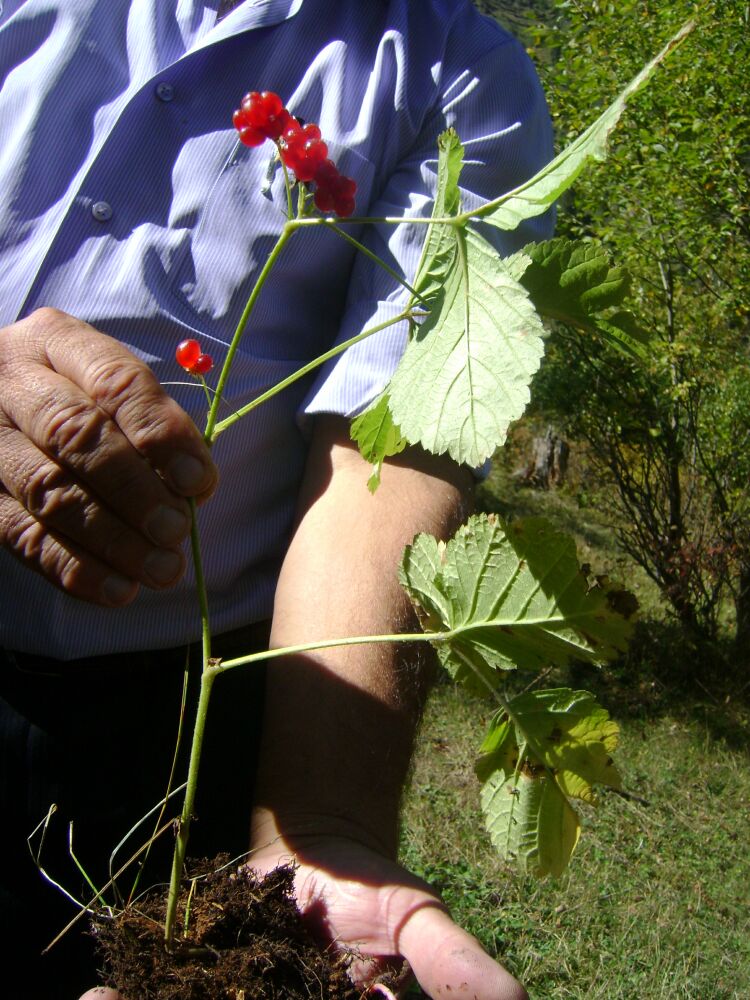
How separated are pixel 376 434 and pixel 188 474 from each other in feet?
0.64

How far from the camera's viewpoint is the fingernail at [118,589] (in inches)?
36.3

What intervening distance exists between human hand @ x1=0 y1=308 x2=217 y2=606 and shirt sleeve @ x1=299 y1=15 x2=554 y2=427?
488mm

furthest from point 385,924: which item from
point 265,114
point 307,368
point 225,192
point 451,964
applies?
point 225,192

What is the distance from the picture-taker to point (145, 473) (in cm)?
85

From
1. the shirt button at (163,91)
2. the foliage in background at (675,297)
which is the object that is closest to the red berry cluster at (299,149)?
the shirt button at (163,91)

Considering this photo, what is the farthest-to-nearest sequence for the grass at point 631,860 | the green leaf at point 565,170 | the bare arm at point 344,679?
the grass at point 631,860
the bare arm at point 344,679
the green leaf at point 565,170

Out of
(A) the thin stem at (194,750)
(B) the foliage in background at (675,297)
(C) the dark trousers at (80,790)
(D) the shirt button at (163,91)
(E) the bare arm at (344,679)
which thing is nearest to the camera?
(A) the thin stem at (194,750)

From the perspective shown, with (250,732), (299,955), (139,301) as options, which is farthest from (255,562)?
(299,955)

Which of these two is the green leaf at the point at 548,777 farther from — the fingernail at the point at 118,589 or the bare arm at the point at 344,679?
the fingernail at the point at 118,589

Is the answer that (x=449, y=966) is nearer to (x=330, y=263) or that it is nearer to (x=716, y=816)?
(x=330, y=263)

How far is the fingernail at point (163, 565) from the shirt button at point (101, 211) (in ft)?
2.13

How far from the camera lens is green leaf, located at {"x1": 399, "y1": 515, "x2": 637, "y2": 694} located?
0.74m

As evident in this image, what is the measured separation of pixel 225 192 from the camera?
51.9 inches

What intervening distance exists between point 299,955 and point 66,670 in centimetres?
62
